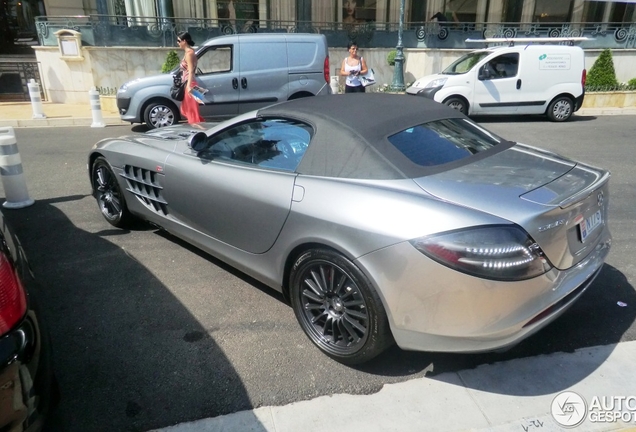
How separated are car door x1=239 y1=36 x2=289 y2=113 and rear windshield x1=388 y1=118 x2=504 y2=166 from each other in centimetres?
723

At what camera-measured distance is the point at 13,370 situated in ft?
6.13

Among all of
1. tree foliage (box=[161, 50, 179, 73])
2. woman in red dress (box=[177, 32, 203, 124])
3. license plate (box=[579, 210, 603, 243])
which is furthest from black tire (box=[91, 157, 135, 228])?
tree foliage (box=[161, 50, 179, 73])

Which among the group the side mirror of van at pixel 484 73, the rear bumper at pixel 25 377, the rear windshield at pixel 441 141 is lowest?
the rear bumper at pixel 25 377

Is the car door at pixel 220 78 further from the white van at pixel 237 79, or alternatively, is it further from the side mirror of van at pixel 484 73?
the side mirror of van at pixel 484 73

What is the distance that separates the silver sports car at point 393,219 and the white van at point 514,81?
28.4ft

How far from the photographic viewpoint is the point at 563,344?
3027 mm

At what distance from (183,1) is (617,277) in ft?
61.4

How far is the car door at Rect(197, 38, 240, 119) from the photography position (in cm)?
978

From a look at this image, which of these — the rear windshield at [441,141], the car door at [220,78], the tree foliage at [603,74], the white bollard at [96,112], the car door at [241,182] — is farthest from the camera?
the tree foliage at [603,74]

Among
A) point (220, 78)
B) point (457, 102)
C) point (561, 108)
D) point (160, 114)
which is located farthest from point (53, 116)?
point (561, 108)

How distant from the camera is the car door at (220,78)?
9781 millimetres

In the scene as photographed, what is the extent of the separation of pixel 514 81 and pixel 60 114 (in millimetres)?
11394

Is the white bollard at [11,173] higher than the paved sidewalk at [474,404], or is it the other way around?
the white bollard at [11,173]

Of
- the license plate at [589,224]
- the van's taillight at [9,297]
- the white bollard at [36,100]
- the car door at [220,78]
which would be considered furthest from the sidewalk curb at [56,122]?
Answer: the license plate at [589,224]
